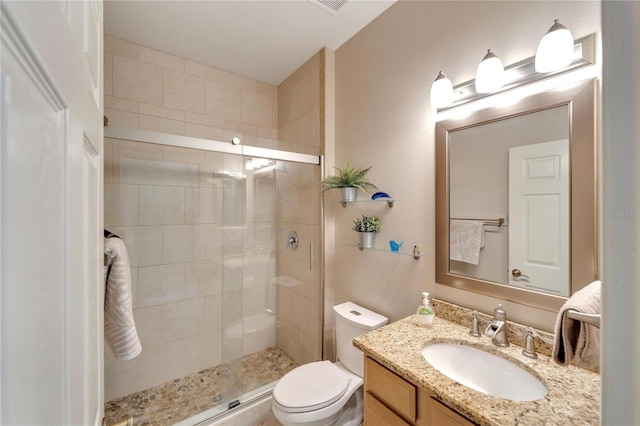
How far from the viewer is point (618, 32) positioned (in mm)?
266

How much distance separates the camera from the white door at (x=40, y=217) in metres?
0.19

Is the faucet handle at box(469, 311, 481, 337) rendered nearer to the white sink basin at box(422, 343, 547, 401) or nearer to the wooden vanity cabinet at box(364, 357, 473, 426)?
the white sink basin at box(422, 343, 547, 401)

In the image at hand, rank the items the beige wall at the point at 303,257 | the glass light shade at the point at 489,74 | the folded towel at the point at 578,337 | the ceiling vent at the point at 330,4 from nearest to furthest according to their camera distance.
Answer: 1. the folded towel at the point at 578,337
2. the glass light shade at the point at 489,74
3. the ceiling vent at the point at 330,4
4. the beige wall at the point at 303,257

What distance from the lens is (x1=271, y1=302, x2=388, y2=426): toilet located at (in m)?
1.31

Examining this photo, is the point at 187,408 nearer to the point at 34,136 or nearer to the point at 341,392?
the point at 341,392

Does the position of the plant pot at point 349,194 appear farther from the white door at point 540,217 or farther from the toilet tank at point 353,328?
the white door at point 540,217

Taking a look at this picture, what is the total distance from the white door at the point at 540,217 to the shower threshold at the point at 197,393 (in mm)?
1761

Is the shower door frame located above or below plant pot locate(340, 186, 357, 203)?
above

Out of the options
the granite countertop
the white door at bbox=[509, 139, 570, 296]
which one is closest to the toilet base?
the granite countertop

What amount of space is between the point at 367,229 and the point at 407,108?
2.51 ft

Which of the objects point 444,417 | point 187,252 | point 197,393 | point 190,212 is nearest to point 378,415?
point 444,417

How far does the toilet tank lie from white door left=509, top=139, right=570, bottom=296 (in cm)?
77

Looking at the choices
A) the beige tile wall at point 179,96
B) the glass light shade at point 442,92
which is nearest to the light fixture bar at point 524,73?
the glass light shade at point 442,92

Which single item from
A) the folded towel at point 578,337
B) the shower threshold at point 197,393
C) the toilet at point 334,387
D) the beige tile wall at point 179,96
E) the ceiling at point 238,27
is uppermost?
the ceiling at point 238,27
